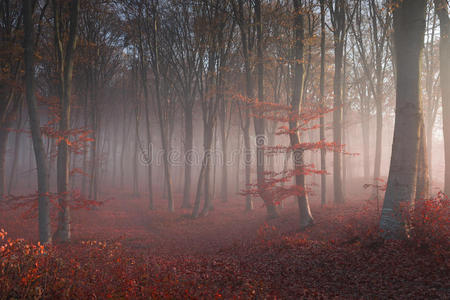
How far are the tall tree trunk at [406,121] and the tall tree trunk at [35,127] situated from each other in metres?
11.2

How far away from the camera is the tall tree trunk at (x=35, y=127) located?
862cm

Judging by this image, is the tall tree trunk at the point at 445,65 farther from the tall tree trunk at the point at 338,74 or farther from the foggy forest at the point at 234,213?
the tall tree trunk at the point at 338,74

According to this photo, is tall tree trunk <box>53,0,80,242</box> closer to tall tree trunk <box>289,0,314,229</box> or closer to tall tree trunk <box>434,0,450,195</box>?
tall tree trunk <box>289,0,314,229</box>

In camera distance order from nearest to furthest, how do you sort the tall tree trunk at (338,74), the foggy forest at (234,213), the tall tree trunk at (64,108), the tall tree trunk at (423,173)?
the foggy forest at (234,213) → the tall tree trunk at (423,173) → the tall tree trunk at (64,108) → the tall tree trunk at (338,74)

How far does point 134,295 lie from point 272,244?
541 cm

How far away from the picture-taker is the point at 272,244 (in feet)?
28.7

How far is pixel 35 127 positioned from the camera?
8.86 metres

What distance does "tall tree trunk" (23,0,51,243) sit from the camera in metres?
8.62

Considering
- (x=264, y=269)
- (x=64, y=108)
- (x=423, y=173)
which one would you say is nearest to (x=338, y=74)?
(x=423, y=173)

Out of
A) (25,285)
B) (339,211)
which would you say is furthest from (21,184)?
(339,211)

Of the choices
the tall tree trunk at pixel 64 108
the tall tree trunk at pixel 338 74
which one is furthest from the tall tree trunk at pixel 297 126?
the tall tree trunk at pixel 64 108

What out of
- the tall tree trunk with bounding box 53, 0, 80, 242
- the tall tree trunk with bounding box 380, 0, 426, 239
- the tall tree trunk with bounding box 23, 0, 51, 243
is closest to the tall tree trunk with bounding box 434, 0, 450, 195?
the tall tree trunk with bounding box 380, 0, 426, 239

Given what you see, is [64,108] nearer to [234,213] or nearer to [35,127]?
[35,127]

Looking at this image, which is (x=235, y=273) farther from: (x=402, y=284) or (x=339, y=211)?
(x=339, y=211)
